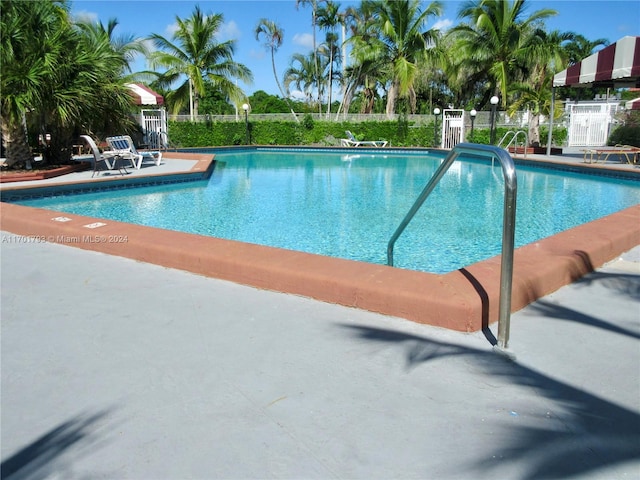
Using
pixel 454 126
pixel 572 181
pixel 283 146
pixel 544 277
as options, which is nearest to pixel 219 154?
pixel 283 146

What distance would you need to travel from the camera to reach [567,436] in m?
2.06

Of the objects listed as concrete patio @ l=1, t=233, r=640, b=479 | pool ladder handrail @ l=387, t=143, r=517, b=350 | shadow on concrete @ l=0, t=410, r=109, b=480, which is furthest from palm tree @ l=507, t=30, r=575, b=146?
shadow on concrete @ l=0, t=410, r=109, b=480

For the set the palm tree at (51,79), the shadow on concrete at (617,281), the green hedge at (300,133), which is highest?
the palm tree at (51,79)

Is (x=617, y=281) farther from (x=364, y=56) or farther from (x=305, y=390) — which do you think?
(x=364, y=56)

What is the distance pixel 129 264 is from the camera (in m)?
4.62

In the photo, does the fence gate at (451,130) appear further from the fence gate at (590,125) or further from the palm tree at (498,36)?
the fence gate at (590,125)

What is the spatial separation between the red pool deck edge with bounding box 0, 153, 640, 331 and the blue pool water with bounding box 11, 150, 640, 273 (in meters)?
1.78

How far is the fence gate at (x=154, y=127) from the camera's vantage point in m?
21.1


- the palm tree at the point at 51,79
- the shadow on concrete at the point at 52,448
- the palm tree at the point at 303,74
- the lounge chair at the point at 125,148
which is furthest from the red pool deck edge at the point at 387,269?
the palm tree at the point at 303,74

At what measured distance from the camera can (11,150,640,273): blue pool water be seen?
7.04 meters

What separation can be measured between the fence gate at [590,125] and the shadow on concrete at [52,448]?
25.0 metres

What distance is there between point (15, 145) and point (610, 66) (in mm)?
16066

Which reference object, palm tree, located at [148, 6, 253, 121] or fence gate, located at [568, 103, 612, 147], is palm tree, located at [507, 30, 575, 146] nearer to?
fence gate, located at [568, 103, 612, 147]

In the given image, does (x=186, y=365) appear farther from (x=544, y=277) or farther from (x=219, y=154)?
(x=219, y=154)
